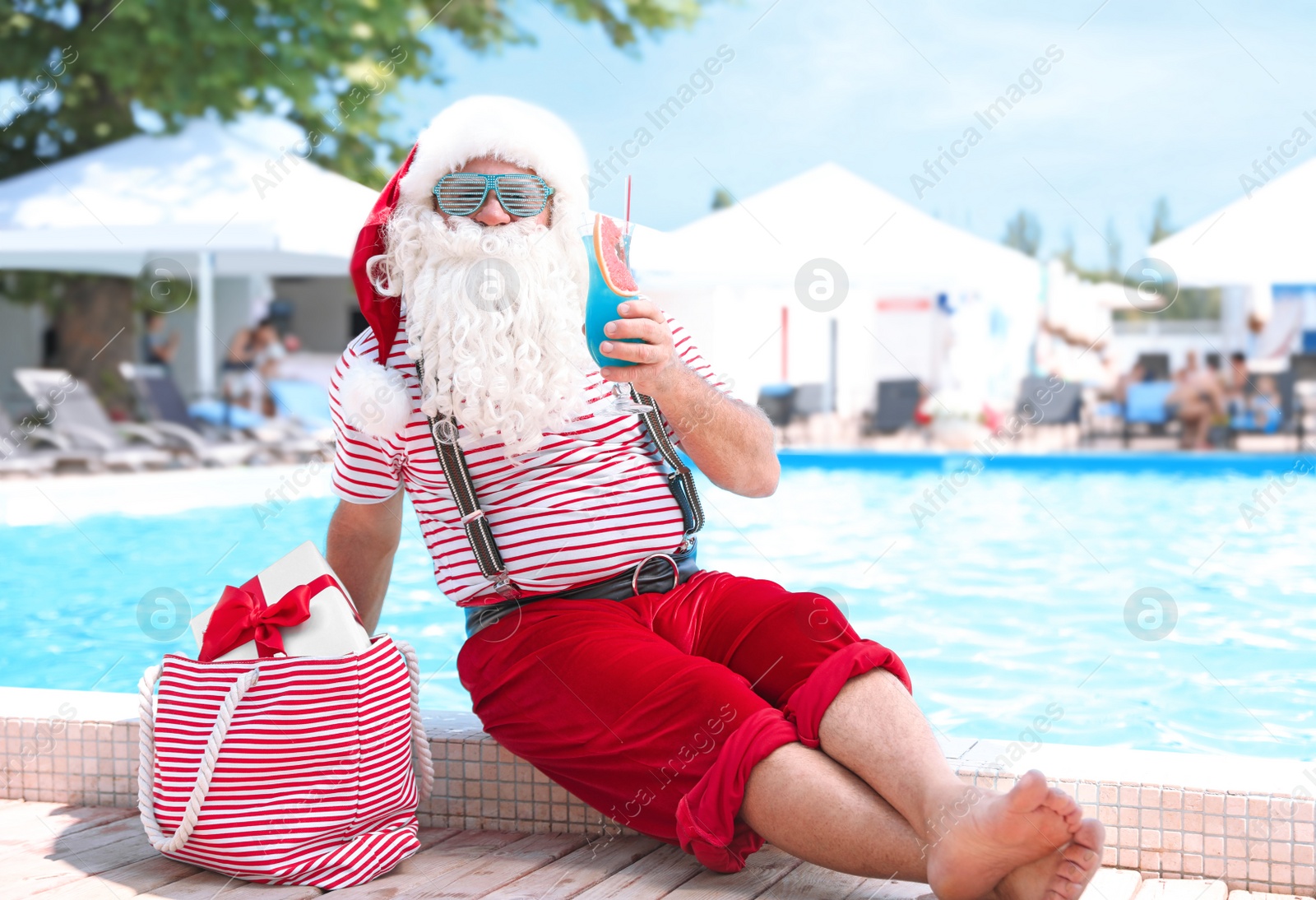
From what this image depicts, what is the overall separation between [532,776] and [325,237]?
7.92 meters

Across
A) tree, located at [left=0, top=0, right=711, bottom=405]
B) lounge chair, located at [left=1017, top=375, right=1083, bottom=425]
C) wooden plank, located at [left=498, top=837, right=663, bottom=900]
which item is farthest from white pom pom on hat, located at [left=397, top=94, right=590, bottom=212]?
lounge chair, located at [left=1017, top=375, right=1083, bottom=425]

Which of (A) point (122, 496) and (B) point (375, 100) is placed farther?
(B) point (375, 100)

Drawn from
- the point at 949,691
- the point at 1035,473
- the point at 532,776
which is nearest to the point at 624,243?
the point at 532,776

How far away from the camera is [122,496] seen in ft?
29.4

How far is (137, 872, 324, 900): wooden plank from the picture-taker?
1.89m

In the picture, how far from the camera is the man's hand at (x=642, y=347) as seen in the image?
1.84m

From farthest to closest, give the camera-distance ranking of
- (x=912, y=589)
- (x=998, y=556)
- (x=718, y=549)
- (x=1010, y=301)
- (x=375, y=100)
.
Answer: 1. (x=1010, y=301)
2. (x=375, y=100)
3. (x=718, y=549)
4. (x=998, y=556)
5. (x=912, y=589)

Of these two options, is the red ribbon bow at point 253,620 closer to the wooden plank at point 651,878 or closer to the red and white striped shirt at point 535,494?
the red and white striped shirt at point 535,494

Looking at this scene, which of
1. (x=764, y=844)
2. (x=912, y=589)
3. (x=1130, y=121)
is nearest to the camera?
(x=764, y=844)

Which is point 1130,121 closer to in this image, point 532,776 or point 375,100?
point 375,100

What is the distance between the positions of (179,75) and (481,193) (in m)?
11.5

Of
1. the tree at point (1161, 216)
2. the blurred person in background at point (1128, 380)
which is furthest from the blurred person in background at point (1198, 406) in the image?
the tree at point (1161, 216)

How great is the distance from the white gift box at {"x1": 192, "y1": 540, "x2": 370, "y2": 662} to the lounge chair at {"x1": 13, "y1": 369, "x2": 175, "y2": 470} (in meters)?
8.79

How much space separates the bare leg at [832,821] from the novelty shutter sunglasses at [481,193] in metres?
1.07
